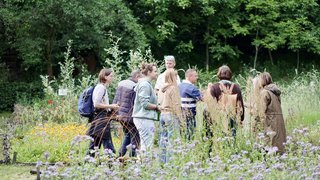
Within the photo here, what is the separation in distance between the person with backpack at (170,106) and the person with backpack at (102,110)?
2.00 ft

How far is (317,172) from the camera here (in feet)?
14.2

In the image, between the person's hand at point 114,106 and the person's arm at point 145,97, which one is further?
the person's hand at point 114,106

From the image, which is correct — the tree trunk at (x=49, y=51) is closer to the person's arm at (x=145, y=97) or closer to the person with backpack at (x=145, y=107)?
the person with backpack at (x=145, y=107)

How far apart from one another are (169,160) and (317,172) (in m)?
1.49

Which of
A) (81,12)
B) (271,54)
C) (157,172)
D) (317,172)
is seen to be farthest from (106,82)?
(271,54)

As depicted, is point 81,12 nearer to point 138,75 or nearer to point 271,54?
point 138,75

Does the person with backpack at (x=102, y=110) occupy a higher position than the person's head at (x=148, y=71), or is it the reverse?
the person's head at (x=148, y=71)

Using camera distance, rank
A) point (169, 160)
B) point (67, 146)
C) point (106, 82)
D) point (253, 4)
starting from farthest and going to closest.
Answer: point (253, 4) → point (67, 146) → point (106, 82) → point (169, 160)

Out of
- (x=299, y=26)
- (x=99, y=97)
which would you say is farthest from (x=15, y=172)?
(x=299, y=26)

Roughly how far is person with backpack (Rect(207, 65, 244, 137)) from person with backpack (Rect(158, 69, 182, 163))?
378 millimetres

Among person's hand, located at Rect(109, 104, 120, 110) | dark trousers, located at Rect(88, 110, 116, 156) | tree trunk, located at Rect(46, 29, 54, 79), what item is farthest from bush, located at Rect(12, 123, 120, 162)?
tree trunk, located at Rect(46, 29, 54, 79)

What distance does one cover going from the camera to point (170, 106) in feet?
21.4

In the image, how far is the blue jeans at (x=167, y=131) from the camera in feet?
18.4

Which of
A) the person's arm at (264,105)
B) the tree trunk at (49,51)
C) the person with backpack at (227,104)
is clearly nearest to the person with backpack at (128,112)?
the person with backpack at (227,104)
